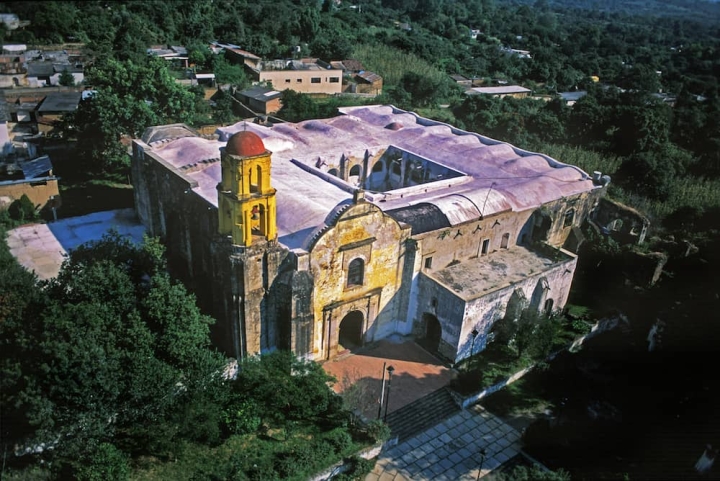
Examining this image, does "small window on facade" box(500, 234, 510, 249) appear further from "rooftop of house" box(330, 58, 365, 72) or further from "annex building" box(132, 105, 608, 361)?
"rooftop of house" box(330, 58, 365, 72)

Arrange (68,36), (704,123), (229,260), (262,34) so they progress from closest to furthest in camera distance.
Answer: (229,260) → (704,123) → (68,36) → (262,34)

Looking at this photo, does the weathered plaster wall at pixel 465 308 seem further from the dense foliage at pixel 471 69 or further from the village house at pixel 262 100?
the village house at pixel 262 100

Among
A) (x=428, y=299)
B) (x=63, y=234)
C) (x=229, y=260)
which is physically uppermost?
(x=229, y=260)

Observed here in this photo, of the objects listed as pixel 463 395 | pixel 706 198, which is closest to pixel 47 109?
pixel 463 395

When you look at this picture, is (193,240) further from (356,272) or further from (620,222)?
(620,222)

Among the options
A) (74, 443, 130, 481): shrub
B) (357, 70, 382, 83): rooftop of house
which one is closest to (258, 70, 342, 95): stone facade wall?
(357, 70, 382, 83): rooftop of house

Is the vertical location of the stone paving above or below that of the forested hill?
below

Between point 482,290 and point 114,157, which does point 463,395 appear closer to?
point 482,290

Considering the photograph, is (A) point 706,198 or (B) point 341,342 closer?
(B) point 341,342
